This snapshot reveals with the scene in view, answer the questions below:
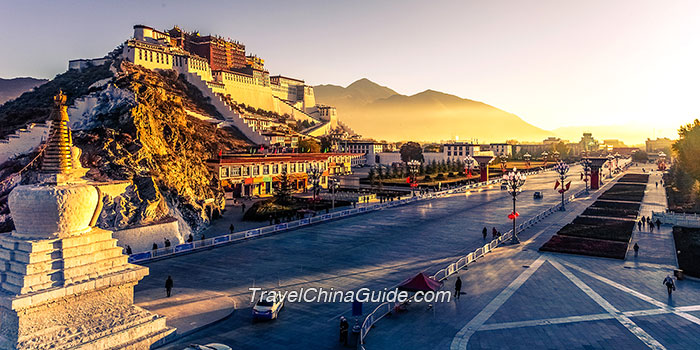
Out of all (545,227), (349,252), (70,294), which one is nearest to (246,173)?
(349,252)

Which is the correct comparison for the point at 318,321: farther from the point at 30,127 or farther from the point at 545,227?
the point at 30,127

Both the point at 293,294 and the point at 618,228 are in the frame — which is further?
the point at 618,228

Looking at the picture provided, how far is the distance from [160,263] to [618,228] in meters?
39.6

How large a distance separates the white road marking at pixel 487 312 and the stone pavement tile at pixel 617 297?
334 cm

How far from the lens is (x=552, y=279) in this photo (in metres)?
25.6

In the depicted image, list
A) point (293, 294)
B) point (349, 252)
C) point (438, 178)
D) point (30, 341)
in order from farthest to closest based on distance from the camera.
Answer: point (438, 178), point (349, 252), point (293, 294), point (30, 341)

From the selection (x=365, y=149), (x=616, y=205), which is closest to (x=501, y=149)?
(x=365, y=149)

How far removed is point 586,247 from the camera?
33531mm

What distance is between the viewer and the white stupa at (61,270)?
1327 centimetres

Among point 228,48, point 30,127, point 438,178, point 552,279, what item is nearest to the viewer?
point 552,279

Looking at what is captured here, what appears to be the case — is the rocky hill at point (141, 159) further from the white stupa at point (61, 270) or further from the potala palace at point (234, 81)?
the potala palace at point (234, 81)

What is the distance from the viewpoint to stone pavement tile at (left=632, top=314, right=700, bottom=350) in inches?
658

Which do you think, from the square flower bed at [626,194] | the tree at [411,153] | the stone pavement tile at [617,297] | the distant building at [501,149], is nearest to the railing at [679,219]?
the square flower bed at [626,194]

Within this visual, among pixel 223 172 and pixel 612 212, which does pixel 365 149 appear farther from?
pixel 612 212
